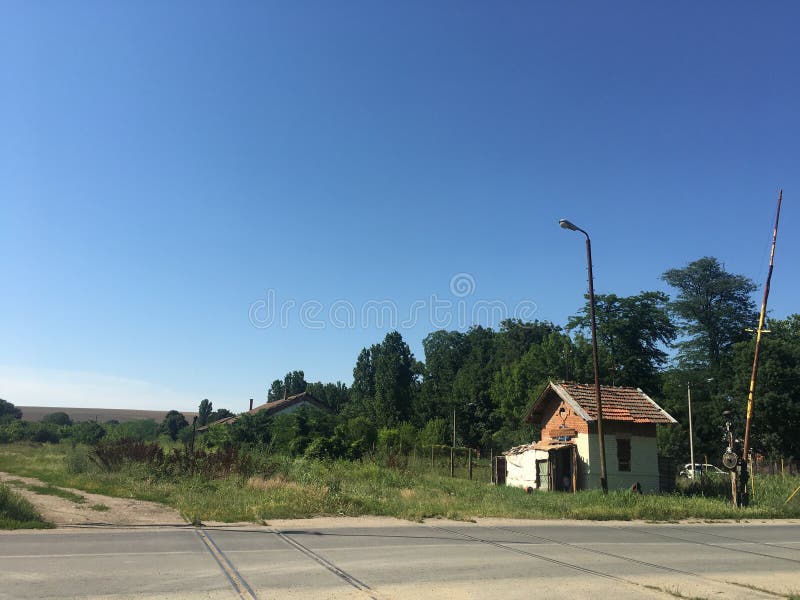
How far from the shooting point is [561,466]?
2800 centimetres

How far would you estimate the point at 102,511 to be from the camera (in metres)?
16.8

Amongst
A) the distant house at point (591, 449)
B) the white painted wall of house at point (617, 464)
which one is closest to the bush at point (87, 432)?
the distant house at point (591, 449)

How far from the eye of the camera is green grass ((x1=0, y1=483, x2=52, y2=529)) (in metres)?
13.7

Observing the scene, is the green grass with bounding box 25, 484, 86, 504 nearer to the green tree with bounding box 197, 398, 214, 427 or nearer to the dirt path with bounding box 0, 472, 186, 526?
the dirt path with bounding box 0, 472, 186, 526

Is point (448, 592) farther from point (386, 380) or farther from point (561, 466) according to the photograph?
point (386, 380)

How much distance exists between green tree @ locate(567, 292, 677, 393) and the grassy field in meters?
32.1

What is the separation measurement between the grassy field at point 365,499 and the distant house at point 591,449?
7.55 ft

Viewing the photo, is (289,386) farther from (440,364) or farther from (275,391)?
(440,364)

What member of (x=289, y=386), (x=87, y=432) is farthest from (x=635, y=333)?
(x=289, y=386)

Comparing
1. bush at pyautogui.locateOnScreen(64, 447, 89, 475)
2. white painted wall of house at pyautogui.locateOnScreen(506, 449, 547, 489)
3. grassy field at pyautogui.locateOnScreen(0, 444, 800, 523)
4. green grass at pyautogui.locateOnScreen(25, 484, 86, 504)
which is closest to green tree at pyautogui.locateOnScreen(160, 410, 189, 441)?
bush at pyautogui.locateOnScreen(64, 447, 89, 475)

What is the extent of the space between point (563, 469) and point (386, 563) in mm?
19750

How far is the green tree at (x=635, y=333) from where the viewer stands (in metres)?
59.0

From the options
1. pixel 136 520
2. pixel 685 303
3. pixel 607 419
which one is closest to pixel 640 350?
pixel 685 303

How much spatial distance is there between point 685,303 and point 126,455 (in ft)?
198
